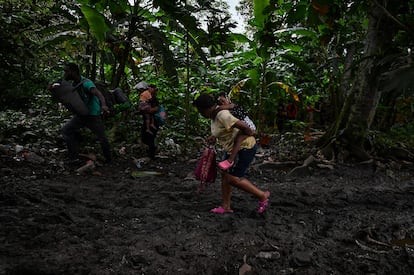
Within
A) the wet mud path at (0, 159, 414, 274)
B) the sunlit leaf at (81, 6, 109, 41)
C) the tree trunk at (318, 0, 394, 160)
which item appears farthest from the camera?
the tree trunk at (318, 0, 394, 160)

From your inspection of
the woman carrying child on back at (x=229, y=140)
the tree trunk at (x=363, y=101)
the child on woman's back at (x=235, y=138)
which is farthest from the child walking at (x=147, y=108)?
the tree trunk at (x=363, y=101)

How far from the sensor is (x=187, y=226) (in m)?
3.49

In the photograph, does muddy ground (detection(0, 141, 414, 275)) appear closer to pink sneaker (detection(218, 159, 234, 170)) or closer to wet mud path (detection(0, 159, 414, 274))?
wet mud path (detection(0, 159, 414, 274))

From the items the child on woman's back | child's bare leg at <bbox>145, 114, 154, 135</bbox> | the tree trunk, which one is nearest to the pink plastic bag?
the child on woman's back

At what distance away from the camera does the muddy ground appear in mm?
2674

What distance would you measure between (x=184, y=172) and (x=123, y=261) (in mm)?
3557

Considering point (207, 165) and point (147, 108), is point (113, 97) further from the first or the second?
point (207, 165)

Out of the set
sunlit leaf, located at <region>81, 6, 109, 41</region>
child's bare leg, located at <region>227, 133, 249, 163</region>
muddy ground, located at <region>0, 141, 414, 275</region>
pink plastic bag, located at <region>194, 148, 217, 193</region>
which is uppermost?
sunlit leaf, located at <region>81, 6, 109, 41</region>

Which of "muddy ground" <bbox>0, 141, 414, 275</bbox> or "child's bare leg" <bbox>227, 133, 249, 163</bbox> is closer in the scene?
"muddy ground" <bbox>0, 141, 414, 275</bbox>

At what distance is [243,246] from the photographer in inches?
120

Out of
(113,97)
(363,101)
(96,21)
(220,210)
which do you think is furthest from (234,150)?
(96,21)

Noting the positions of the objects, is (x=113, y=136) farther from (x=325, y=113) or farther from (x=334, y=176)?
(x=325, y=113)

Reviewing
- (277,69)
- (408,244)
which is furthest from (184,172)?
(277,69)

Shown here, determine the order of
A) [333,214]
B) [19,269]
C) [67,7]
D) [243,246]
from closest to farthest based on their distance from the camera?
1. [19,269]
2. [243,246]
3. [333,214]
4. [67,7]
